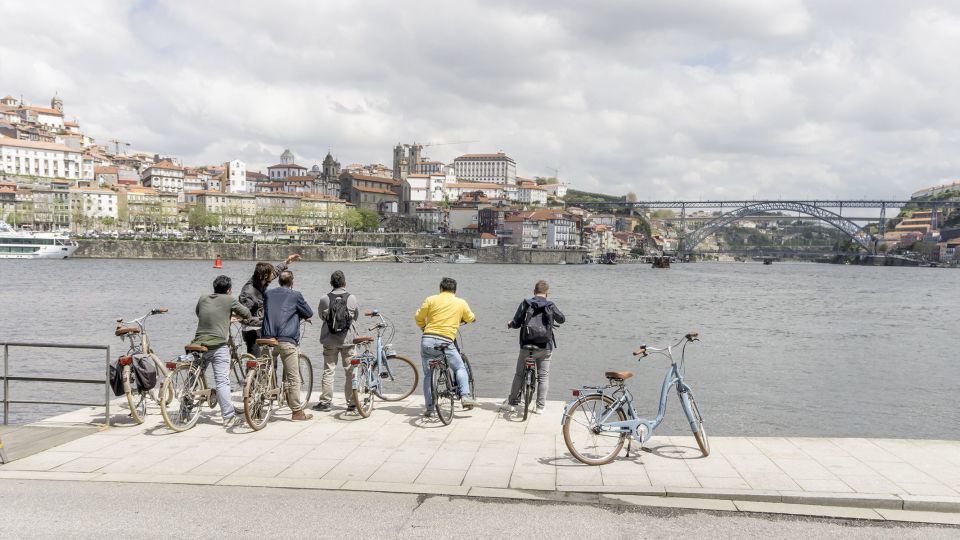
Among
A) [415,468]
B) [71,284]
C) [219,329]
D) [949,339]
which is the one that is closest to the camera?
[415,468]

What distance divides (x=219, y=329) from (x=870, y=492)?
7.42m

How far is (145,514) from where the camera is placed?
5.80m

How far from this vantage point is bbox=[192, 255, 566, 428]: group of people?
28.6ft

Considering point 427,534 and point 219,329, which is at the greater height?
point 219,329

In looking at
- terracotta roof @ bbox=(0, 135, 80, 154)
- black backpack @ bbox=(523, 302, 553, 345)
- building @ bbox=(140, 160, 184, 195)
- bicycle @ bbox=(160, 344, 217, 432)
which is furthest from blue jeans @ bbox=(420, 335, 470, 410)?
building @ bbox=(140, 160, 184, 195)

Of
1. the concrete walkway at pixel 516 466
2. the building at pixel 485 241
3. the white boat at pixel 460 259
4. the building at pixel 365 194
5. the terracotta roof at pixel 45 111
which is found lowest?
the white boat at pixel 460 259

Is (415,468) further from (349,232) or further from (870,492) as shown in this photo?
(349,232)

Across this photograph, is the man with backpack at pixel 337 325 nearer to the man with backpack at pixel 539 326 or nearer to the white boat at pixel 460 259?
the man with backpack at pixel 539 326

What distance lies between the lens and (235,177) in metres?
184

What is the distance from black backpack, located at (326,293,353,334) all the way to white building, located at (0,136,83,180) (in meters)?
176

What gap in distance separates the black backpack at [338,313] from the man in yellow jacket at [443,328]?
1.00 m

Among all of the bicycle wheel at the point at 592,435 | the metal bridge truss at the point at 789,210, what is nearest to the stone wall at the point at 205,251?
the metal bridge truss at the point at 789,210

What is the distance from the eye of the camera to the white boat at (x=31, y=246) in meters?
112

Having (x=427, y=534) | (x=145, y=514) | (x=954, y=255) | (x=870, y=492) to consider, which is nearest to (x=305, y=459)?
(x=145, y=514)
